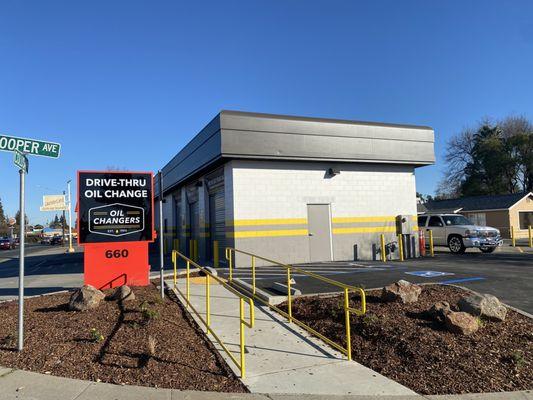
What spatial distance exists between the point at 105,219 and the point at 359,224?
427 inches

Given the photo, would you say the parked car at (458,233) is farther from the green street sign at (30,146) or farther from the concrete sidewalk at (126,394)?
the green street sign at (30,146)

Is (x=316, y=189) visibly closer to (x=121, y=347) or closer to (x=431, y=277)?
(x=431, y=277)

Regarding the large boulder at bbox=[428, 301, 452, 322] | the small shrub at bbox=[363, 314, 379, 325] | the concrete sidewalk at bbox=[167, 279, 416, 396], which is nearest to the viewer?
the concrete sidewalk at bbox=[167, 279, 416, 396]

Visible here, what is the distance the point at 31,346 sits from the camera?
6121 millimetres

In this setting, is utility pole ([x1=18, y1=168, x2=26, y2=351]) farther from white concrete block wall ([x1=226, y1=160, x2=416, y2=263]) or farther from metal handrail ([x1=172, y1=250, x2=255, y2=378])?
white concrete block wall ([x1=226, y1=160, x2=416, y2=263])

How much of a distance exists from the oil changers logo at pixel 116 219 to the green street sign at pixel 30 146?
403 cm

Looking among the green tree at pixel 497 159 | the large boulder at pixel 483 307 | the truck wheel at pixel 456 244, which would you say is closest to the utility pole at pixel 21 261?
the large boulder at pixel 483 307

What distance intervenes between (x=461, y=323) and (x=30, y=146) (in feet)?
22.5

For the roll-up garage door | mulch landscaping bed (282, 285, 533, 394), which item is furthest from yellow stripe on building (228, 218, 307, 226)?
mulch landscaping bed (282, 285, 533, 394)

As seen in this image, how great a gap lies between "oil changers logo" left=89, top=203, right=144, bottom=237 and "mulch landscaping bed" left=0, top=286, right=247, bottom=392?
8.21 feet

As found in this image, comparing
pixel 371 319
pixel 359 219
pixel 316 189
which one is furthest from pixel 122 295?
pixel 359 219

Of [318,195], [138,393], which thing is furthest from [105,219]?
[318,195]

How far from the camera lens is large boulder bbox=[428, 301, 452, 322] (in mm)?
6539

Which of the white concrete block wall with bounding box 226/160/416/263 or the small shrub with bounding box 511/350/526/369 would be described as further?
the white concrete block wall with bounding box 226/160/416/263
